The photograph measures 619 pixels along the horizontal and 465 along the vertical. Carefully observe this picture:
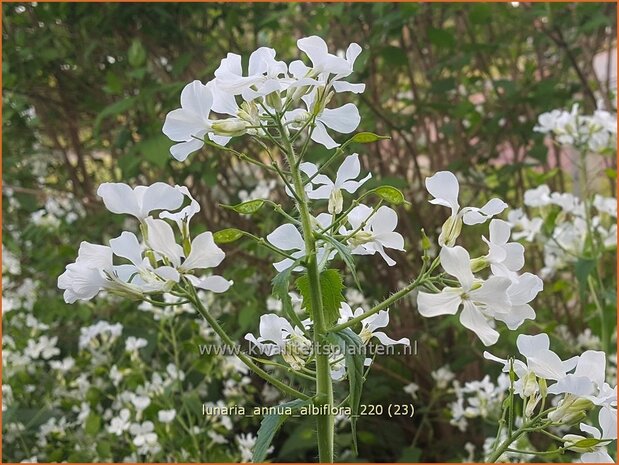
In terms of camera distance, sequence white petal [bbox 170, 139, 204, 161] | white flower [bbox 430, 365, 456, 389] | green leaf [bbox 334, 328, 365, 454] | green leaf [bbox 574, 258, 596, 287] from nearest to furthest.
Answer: green leaf [bbox 334, 328, 365, 454]
white petal [bbox 170, 139, 204, 161]
green leaf [bbox 574, 258, 596, 287]
white flower [bbox 430, 365, 456, 389]

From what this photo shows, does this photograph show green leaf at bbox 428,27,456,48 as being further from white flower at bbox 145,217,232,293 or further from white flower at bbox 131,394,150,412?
white flower at bbox 145,217,232,293

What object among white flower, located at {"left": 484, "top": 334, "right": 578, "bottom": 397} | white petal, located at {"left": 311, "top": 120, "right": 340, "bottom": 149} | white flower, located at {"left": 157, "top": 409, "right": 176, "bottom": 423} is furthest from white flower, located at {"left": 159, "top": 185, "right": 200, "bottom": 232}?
white flower, located at {"left": 157, "top": 409, "right": 176, "bottom": 423}

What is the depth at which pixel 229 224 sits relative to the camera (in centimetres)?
189

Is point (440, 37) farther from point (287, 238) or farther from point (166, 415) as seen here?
point (287, 238)

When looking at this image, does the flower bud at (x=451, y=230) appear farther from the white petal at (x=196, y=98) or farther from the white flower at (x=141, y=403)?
the white flower at (x=141, y=403)

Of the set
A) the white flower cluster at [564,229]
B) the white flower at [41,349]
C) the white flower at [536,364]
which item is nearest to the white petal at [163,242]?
the white flower at [536,364]

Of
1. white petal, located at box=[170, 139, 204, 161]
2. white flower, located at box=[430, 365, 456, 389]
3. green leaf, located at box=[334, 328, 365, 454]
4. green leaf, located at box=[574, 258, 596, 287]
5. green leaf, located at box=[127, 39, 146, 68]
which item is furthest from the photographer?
white flower, located at box=[430, 365, 456, 389]

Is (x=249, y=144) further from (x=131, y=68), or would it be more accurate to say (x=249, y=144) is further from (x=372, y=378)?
(x=372, y=378)

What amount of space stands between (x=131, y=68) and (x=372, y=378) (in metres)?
0.88

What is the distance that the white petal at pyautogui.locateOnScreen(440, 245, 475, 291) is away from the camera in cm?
45

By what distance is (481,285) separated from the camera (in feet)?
1.53

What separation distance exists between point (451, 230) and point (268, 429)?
170mm

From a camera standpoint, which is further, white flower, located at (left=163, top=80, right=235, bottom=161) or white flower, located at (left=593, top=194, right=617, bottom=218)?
white flower, located at (left=593, top=194, right=617, bottom=218)

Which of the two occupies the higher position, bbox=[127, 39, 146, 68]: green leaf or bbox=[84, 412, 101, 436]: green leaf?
bbox=[127, 39, 146, 68]: green leaf
